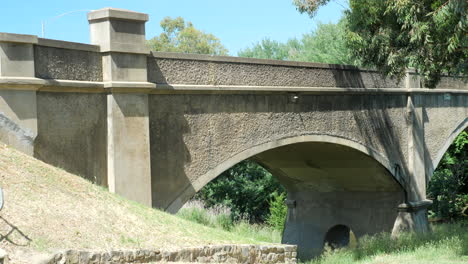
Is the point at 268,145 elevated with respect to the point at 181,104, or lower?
lower

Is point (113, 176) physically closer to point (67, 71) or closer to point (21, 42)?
point (67, 71)

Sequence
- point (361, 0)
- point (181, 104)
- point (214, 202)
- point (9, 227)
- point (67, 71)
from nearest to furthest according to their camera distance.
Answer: point (9, 227)
point (67, 71)
point (181, 104)
point (361, 0)
point (214, 202)

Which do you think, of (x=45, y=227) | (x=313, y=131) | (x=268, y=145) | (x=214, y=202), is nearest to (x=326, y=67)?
(x=313, y=131)

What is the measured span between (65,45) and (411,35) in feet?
20.1

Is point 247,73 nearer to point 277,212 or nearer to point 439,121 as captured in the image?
point 439,121

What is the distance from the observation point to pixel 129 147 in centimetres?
1040

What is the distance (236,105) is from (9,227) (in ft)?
21.7

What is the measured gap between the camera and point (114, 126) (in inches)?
403

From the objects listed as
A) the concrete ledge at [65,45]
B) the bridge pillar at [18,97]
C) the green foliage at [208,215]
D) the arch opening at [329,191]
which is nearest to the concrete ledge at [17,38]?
the bridge pillar at [18,97]

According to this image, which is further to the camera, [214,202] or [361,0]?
[214,202]

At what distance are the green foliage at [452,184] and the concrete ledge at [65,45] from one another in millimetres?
17716

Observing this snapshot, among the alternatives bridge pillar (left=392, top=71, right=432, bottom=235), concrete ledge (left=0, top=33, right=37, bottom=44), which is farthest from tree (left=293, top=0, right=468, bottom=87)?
concrete ledge (left=0, top=33, right=37, bottom=44)

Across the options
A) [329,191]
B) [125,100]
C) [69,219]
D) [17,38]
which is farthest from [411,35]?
[329,191]

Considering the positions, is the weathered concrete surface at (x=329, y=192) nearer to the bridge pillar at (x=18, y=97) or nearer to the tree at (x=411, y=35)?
the tree at (x=411, y=35)
